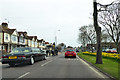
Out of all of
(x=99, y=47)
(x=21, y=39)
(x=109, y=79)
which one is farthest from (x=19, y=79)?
(x=21, y=39)

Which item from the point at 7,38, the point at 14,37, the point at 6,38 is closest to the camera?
the point at 6,38

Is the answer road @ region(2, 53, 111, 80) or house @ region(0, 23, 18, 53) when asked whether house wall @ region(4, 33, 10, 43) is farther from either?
road @ region(2, 53, 111, 80)

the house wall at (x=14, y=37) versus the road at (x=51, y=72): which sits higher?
the house wall at (x=14, y=37)

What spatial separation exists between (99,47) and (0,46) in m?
29.0

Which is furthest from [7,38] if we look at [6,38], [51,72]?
[51,72]

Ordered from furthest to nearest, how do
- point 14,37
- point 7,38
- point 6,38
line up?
point 14,37
point 7,38
point 6,38

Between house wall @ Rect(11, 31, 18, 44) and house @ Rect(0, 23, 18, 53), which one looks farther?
house wall @ Rect(11, 31, 18, 44)

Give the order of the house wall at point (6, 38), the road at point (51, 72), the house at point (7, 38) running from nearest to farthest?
the road at point (51, 72) → the house at point (7, 38) → the house wall at point (6, 38)

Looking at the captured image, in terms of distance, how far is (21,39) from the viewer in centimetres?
4784

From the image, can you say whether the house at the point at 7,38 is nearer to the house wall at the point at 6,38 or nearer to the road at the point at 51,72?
the house wall at the point at 6,38

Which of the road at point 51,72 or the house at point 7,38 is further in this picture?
the house at point 7,38

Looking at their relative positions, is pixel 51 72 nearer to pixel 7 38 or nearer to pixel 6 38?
pixel 6 38

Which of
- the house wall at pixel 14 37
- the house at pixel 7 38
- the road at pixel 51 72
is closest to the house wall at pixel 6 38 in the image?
the house at pixel 7 38

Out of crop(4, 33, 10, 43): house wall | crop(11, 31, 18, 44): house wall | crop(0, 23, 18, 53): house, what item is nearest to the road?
crop(0, 23, 18, 53): house
